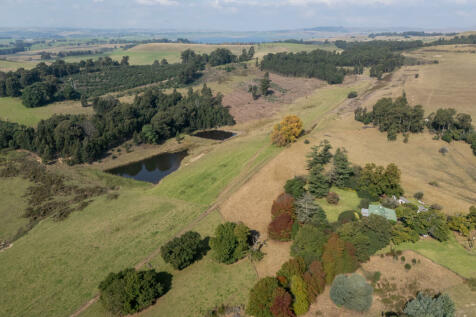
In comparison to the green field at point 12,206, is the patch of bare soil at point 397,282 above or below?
above

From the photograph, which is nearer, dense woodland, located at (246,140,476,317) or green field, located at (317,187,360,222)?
dense woodland, located at (246,140,476,317)

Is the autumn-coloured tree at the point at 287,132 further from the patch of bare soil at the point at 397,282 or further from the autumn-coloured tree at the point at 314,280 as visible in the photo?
the autumn-coloured tree at the point at 314,280

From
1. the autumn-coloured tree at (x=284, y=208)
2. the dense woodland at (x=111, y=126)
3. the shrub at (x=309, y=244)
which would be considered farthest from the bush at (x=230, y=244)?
the dense woodland at (x=111, y=126)

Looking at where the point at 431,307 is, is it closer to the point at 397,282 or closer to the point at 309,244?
the point at 397,282

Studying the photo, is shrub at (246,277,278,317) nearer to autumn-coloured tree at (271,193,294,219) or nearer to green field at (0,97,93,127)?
autumn-coloured tree at (271,193,294,219)

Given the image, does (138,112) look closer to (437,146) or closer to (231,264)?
(231,264)

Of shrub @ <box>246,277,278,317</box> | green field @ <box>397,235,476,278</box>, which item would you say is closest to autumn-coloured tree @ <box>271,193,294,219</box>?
shrub @ <box>246,277,278,317</box>

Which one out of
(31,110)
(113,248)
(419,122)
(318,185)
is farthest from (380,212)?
(31,110)
